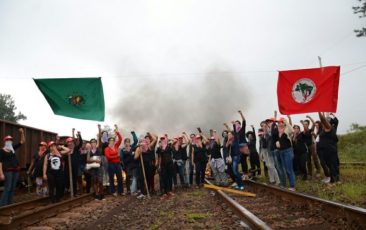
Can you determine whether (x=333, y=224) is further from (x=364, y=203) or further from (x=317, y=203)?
(x=364, y=203)

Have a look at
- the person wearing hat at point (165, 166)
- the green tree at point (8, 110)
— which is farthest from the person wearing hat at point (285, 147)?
the green tree at point (8, 110)

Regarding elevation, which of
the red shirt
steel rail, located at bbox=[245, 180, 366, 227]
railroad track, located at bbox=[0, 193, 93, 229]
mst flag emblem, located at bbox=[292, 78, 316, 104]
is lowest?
railroad track, located at bbox=[0, 193, 93, 229]

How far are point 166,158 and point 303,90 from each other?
16.3 feet

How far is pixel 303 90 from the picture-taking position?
10.8 m

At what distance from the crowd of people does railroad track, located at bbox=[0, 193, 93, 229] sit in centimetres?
50

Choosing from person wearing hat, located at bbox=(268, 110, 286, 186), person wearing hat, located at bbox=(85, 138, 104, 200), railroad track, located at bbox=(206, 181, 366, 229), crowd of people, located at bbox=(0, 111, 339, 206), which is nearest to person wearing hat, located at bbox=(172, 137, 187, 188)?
crowd of people, located at bbox=(0, 111, 339, 206)

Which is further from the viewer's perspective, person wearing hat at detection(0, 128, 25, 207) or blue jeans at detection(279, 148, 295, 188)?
blue jeans at detection(279, 148, 295, 188)

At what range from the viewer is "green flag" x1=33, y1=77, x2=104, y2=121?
11.9 m

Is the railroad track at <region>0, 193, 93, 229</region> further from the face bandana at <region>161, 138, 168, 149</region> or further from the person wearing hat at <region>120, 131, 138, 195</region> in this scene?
the face bandana at <region>161, 138, 168, 149</region>

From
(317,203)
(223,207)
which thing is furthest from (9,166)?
(317,203)

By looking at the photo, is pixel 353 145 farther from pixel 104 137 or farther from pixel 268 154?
pixel 104 137

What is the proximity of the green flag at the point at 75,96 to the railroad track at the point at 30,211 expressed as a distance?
2788mm

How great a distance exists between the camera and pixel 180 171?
14.4 m

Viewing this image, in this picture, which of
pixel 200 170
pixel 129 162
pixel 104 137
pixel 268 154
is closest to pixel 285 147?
pixel 268 154
